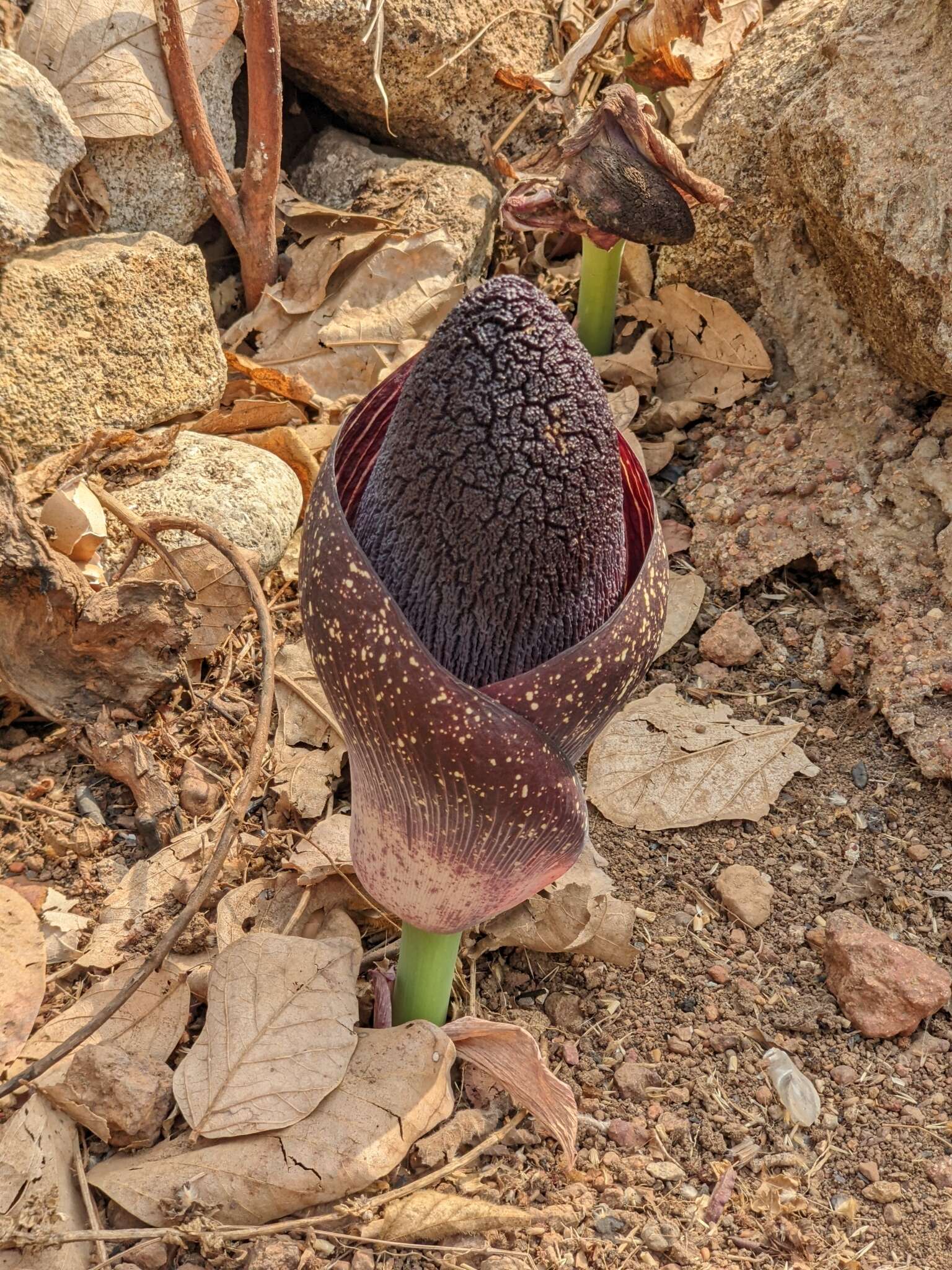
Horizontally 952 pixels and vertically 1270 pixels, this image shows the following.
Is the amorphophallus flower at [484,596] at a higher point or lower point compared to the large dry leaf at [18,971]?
higher

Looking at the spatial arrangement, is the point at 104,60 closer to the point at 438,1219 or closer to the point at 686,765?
the point at 686,765

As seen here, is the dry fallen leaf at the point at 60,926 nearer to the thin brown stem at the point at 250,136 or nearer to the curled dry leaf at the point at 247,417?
the curled dry leaf at the point at 247,417

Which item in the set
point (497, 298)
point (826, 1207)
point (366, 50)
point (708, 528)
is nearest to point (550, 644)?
point (497, 298)

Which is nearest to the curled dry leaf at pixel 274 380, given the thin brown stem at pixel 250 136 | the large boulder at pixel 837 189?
the thin brown stem at pixel 250 136

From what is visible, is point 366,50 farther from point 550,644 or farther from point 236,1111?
point 236,1111

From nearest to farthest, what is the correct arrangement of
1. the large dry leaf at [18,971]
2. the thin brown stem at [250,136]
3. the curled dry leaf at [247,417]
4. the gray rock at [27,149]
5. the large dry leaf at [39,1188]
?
the large dry leaf at [39,1188] → the large dry leaf at [18,971] → the gray rock at [27,149] → the thin brown stem at [250,136] → the curled dry leaf at [247,417]

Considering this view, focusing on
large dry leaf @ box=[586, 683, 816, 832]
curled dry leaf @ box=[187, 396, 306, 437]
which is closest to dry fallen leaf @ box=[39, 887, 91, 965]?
large dry leaf @ box=[586, 683, 816, 832]
